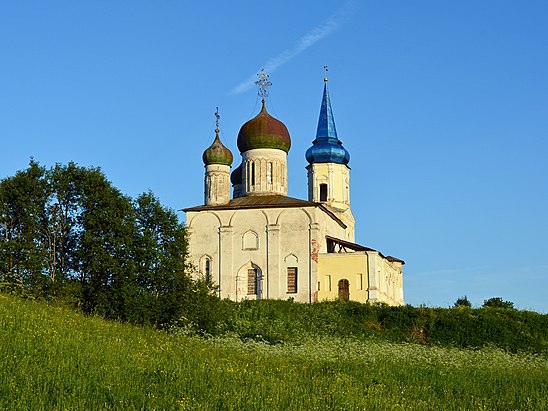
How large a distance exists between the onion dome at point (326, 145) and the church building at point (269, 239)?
224 inches

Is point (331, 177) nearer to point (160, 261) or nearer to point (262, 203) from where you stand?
point (262, 203)

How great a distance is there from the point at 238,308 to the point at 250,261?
679 centimetres

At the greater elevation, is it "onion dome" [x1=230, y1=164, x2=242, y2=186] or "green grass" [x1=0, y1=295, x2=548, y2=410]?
"onion dome" [x1=230, y1=164, x2=242, y2=186]

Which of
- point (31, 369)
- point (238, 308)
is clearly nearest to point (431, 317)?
point (238, 308)

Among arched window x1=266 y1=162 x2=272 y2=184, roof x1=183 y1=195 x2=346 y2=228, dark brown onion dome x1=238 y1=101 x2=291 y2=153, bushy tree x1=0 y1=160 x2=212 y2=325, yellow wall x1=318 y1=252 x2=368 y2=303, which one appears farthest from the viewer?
dark brown onion dome x1=238 y1=101 x2=291 y2=153

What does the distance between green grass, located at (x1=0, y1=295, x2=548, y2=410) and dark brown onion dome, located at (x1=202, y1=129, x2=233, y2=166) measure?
2527 cm

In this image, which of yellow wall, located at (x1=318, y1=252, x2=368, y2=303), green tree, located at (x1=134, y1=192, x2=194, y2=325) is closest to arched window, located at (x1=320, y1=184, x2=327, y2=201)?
yellow wall, located at (x1=318, y1=252, x2=368, y2=303)

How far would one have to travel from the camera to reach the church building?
138 feet

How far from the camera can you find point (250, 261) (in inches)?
1687

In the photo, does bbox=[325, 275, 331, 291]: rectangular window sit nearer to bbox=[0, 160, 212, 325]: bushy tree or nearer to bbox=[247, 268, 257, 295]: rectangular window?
bbox=[247, 268, 257, 295]: rectangular window

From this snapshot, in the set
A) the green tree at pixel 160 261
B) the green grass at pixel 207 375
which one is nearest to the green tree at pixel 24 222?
the green tree at pixel 160 261

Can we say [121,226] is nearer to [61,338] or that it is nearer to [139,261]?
[139,261]

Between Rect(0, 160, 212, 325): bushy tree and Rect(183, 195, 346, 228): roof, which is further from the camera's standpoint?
Rect(183, 195, 346, 228): roof

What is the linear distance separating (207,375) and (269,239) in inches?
1099
